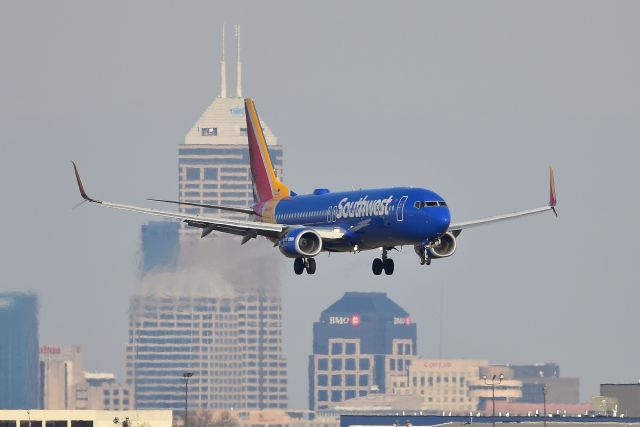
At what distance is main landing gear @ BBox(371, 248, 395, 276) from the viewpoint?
497 ft

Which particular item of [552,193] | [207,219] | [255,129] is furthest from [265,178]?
[552,193]

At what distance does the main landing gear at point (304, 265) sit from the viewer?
153m

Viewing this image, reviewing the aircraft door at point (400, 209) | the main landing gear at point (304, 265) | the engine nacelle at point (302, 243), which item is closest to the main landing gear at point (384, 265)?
the main landing gear at point (304, 265)

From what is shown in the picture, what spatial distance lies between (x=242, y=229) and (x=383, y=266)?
36.5ft

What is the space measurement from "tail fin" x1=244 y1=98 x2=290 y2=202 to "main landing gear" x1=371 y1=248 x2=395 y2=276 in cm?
1638

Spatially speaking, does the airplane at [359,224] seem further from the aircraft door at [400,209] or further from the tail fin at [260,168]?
the tail fin at [260,168]

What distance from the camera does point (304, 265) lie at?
154 m

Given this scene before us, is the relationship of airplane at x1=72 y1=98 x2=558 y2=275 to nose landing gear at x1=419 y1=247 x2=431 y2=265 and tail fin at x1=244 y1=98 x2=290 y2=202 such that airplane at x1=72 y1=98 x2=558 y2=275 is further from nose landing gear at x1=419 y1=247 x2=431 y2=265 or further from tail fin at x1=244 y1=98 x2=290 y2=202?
tail fin at x1=244 y1=98 x2=290 y2=202

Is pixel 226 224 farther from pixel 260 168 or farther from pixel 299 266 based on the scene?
pixel 260 168

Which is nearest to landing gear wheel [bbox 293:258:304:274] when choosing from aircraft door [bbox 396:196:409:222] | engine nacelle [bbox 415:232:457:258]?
engine nacelle [bbox 415:232:457:258]

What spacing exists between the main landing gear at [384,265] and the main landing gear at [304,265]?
4.11 metres

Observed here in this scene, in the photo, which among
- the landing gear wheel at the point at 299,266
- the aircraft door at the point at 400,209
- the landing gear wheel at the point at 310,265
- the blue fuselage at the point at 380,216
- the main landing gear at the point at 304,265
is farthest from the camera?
the landing gear wheel at the point at 299,266

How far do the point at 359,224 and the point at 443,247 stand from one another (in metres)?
5.75

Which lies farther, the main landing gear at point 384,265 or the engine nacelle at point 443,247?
the main landing gear at point 384,265
